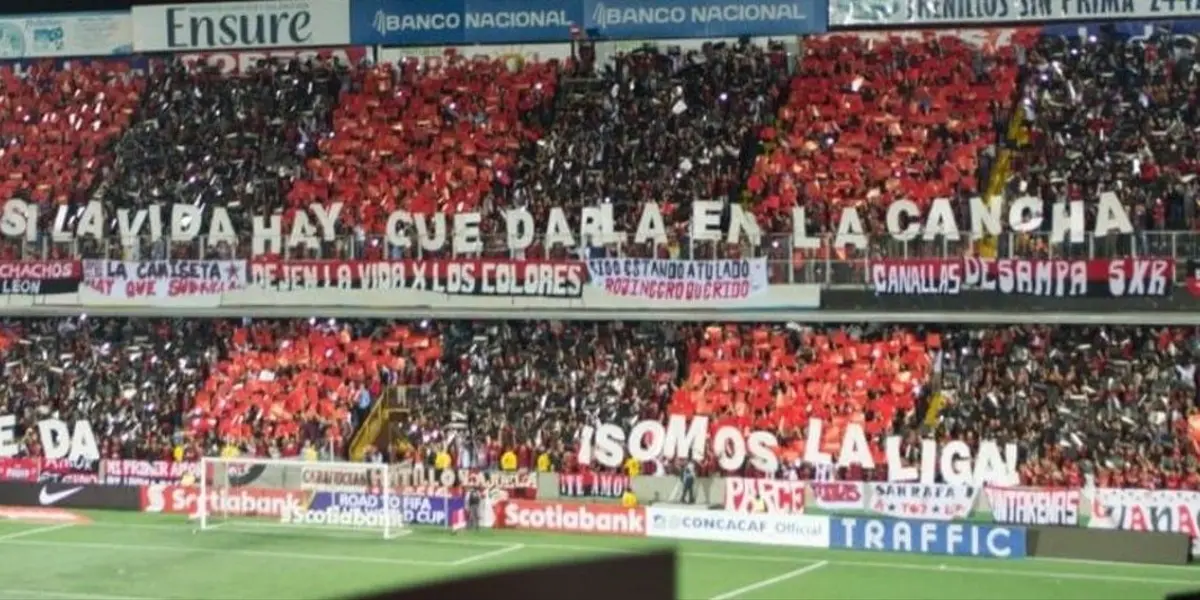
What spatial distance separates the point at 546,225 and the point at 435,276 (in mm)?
2179

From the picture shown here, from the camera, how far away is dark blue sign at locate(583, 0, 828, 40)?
119ft

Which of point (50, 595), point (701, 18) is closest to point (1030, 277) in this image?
point (701, 18)

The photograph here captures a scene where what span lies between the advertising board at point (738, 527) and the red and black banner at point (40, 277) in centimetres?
1304

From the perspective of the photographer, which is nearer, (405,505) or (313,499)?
(405,505)

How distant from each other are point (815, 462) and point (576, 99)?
9.55 metres

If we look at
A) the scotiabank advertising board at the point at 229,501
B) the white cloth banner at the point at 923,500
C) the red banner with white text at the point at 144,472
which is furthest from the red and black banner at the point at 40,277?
the white cloth banner at the point at 923,500

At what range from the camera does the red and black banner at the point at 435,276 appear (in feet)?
110

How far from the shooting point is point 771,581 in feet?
88.5

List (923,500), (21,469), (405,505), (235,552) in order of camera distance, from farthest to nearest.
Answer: (21,469) < (405,505) < (235,552) < (923,500)

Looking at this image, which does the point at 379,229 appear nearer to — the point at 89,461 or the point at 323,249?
the point at 323,249

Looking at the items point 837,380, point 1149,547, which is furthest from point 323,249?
point 1149,547

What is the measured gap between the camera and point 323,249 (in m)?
35.2

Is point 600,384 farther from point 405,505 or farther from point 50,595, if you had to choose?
point 50,595

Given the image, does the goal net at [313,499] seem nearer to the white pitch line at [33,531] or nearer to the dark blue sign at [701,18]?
the white pitch line at [33,531]
